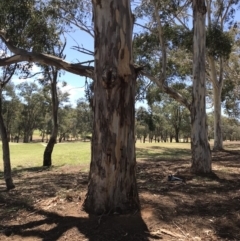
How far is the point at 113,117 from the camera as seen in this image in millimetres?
4715

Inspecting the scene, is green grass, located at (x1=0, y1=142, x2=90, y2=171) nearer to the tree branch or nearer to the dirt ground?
the tree branch

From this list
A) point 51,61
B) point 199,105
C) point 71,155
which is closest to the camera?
point 51,61

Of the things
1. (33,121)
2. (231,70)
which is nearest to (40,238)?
(231,70)

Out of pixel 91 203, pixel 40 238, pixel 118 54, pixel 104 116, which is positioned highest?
pixel 118 54

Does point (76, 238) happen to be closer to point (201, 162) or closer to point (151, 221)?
point (151, 221)

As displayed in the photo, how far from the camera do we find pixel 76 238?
13.4ft

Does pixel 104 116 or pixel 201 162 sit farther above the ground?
pixel 104 116

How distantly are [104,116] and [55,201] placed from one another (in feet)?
6.35

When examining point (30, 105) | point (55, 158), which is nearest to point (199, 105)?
point (55, 158)

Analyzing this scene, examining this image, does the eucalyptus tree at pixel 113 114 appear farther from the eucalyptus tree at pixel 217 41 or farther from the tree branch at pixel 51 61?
the eucalyptus tree at pixel 217 41

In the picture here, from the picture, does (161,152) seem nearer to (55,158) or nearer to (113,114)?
(55,158)

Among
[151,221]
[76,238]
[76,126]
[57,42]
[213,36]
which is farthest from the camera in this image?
[76,126]

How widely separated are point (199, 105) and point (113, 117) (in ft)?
16.1

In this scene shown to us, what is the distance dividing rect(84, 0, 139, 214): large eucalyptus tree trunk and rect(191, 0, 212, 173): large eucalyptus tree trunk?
4473 millimetres
